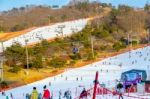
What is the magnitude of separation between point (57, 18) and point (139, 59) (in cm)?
6757

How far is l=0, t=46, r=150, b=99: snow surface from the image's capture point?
33.4 meters

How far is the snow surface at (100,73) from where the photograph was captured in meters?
33.4

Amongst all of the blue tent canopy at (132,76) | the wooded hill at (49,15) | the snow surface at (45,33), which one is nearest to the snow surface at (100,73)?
the blue tent canopy at (132,76)

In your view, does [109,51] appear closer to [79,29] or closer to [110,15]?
[79,29]

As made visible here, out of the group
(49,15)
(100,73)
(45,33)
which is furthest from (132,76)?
(49,15)

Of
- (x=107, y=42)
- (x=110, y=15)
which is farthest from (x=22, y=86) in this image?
(x=110, y=15)

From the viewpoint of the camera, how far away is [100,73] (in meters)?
41.7

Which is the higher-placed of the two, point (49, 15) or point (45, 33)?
point (49, 15)

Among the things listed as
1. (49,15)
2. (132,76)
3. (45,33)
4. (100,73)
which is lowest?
(100,73)

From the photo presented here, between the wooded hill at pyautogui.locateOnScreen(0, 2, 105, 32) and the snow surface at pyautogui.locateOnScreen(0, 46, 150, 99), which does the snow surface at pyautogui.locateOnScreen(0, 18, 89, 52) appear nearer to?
the snow surface at pyautogui.locateOnScreen(0, 46, 150, 99)

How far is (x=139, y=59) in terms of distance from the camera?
5109 cm

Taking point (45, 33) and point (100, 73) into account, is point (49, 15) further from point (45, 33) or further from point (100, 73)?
point (100, 73)

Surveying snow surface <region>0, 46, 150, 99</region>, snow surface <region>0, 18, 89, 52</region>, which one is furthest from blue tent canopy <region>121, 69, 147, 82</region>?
snow surface <region>0, 18, 89, 52</region>

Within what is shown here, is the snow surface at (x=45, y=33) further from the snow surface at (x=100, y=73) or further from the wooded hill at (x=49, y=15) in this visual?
the wooded hill at (x=49, y=15)
